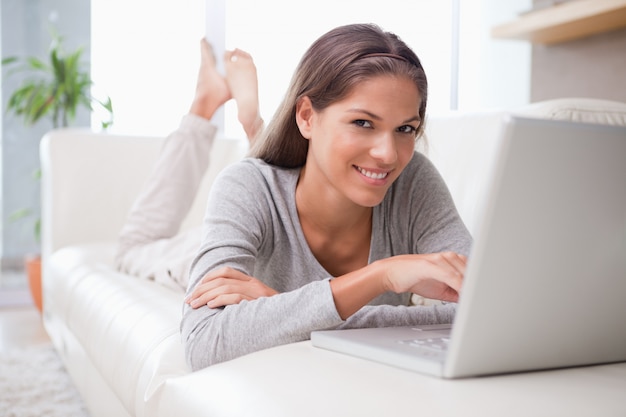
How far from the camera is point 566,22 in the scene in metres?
3.30

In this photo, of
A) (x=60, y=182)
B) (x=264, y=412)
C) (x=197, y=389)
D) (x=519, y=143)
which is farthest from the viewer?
(x=60, y=182)

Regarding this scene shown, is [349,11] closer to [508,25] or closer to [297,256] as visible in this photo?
[508,25]

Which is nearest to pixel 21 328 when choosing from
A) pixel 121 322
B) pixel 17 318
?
pixel 17 318

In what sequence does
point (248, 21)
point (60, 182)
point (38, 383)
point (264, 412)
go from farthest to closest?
point (248, 21) < point (60, 182) < point (38, 383) < point (264, 412)

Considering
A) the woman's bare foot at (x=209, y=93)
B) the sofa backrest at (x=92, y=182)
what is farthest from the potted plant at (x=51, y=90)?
the woman's bare foot at (x=209, y=93)

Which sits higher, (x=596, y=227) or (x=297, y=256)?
(x=596, y=227)

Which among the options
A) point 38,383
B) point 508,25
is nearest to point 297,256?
point 38,383

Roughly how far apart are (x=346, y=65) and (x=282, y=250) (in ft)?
1.18

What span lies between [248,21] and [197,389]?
12.7 feet

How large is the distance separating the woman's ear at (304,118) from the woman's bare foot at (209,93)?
112 cm

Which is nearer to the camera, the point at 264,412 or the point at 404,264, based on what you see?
the point at 264,412

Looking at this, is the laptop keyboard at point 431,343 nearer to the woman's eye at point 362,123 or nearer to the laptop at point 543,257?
the laptop at point 543,257

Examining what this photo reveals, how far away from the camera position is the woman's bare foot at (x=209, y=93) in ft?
8.22

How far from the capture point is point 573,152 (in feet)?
2.29
